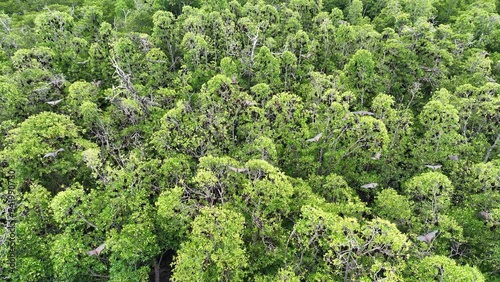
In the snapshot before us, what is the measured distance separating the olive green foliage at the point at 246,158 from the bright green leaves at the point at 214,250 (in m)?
0.13

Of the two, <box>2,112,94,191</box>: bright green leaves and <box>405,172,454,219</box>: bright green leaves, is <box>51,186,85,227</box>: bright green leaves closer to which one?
<box>2,112,94,191</box>: bright green leaves

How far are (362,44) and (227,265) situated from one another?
113 feet

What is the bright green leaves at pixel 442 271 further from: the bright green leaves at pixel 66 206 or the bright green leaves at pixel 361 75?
the bright green leaves at pixel 66 206

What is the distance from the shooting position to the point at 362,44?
4684 centimetres

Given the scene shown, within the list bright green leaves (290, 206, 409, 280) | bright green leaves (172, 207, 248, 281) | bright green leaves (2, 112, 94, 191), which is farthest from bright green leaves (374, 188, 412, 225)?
bright green leaves (2, 112, 94, 191)

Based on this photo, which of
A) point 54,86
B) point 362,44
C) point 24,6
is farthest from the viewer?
point 24,6

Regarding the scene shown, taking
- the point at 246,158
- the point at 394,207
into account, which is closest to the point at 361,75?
the point at 394,207

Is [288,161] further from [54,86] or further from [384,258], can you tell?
[54,86]

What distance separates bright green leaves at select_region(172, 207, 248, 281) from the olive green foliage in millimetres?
131

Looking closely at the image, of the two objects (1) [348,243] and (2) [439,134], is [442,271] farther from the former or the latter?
(2) [439,134]

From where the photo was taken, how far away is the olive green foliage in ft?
85.0

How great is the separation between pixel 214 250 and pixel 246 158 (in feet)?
31.2

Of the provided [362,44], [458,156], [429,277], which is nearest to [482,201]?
[458,156]

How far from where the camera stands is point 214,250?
83.3 feet
